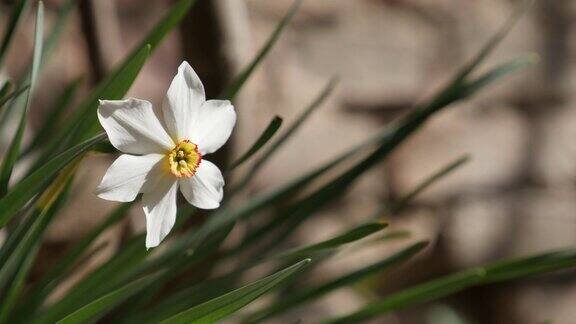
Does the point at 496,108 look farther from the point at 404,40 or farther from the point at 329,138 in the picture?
the point at 329,138

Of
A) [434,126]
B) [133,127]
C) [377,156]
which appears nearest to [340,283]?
[377,156]

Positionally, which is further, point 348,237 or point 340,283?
point 340,283

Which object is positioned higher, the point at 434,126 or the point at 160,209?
the point at 434,126

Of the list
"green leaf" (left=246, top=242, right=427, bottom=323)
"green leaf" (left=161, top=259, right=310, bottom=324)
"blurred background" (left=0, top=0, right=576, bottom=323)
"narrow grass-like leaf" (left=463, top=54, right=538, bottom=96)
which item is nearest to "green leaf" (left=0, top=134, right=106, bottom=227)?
"green leaf" (left=161, top=259, right=310, bottom=324)

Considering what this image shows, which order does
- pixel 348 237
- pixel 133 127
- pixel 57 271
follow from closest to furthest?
pixel 133 127 → pixel 348 237 → pixel 57 271

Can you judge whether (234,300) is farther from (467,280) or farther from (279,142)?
(279,142)

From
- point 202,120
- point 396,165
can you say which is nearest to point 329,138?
point 396,165

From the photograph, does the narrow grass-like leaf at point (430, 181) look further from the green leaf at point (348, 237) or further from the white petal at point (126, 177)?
the white petal at point (126, 177)

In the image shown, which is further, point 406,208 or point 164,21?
point 406,208
